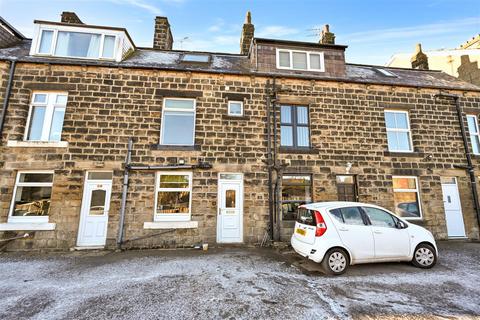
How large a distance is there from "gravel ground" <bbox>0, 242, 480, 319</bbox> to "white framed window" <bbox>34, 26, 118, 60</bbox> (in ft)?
24.5

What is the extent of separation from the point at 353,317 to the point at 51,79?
11321mm

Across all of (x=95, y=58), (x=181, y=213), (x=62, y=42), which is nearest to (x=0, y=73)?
(x=62, y=42)

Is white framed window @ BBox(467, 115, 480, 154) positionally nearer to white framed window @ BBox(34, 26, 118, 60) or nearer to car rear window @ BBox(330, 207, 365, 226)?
car rear window @ BBox(330, 207, 365, 226)

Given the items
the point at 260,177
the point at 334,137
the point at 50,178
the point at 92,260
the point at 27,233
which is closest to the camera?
the point at 92,260

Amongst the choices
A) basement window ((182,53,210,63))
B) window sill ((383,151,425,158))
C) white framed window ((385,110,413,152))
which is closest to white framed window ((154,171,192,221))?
basement window ((182,53,210,63))

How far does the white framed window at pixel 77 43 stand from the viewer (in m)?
8.50

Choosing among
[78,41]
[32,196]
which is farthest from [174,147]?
[78,41]

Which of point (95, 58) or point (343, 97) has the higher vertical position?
point (95, 58)

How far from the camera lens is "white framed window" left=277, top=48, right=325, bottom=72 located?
31.6 ft

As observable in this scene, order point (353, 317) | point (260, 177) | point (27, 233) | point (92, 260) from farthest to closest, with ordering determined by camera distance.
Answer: point (260, 177)
point (27, 233)
point (92, 260)
point (353, 317)

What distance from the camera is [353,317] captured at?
3348 millimetres

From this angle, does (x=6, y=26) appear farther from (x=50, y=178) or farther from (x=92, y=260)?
(x=92, y=260)

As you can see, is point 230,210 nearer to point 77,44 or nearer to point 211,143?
point 211,143

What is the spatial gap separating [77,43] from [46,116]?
3270 mm
